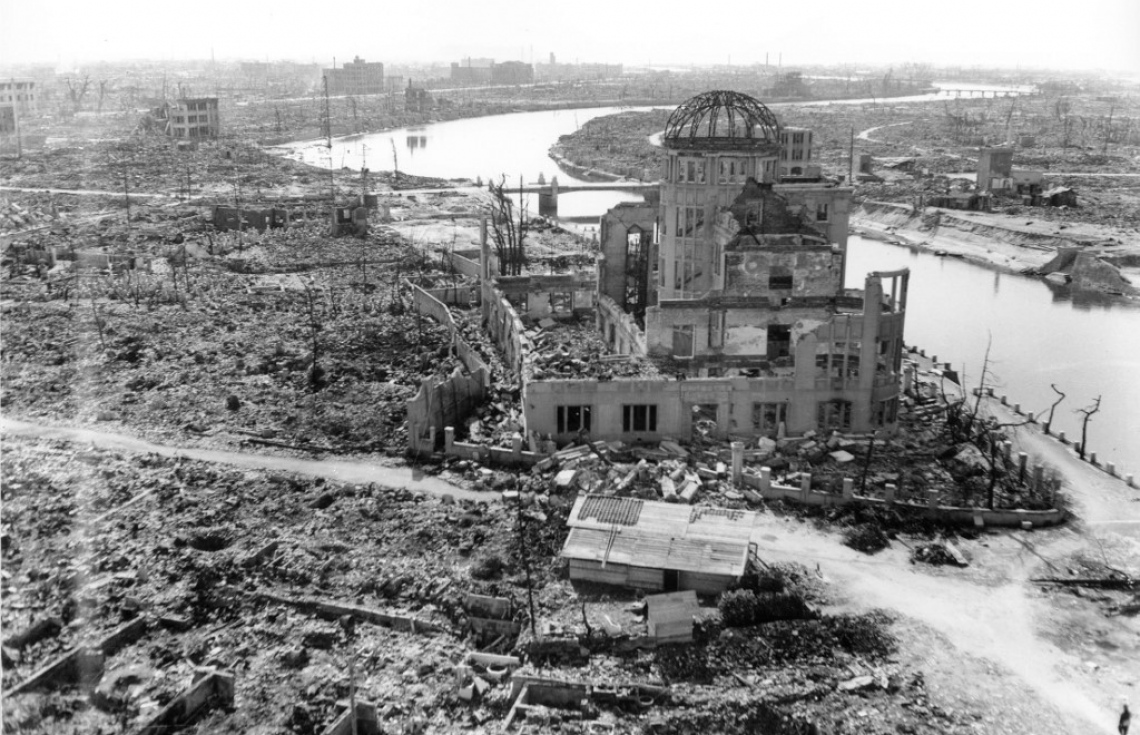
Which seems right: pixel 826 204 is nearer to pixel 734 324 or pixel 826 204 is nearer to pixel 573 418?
pixel 734 324

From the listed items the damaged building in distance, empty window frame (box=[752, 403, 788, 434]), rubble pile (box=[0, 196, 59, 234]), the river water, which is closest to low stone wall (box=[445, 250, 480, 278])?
the damaged building in distance

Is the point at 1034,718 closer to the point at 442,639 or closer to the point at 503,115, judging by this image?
the point at 442,639

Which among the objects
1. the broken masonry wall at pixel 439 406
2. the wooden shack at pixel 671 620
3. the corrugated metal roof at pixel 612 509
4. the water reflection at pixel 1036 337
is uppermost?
the broken masonry wall at pixel 439 406

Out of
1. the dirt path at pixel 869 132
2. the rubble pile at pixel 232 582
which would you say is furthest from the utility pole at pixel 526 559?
the dirt path at pixel 869 132

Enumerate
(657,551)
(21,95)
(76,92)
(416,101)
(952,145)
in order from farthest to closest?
(416,101) → (76,92) → (952,145) → (21,95) → (657,551)

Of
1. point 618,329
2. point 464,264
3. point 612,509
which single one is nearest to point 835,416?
point 612,509

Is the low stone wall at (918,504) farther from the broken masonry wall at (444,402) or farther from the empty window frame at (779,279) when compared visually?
the broken masonry wall at (444,402)

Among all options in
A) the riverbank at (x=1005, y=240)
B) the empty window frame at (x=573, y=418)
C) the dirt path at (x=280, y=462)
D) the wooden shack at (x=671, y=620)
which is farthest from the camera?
the riverbank at (x=1005, y=240)
